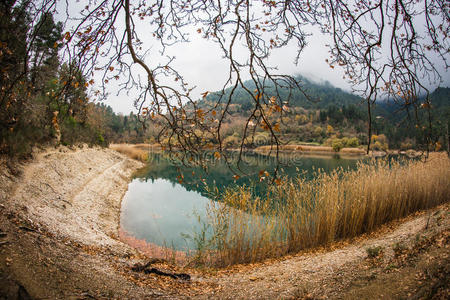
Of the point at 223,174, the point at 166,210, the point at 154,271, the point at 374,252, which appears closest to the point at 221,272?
the point at 154,271

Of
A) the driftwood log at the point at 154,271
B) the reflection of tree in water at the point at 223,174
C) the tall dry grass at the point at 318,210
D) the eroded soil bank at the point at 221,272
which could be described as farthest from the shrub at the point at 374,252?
the driftwood log at the point at 154,271

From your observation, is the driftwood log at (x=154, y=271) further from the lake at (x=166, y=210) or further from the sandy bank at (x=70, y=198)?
the sandy bank at (x=70, y=198)

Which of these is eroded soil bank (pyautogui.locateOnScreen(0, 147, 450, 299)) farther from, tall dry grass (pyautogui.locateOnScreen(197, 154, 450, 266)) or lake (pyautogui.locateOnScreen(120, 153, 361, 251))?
lake (pyautogui.locateOnScreen(120, 153, 361, 251))

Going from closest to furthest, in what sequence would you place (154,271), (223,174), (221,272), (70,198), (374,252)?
(374,252) → (154,271) → (221,272) → (70,198) → (223,174)

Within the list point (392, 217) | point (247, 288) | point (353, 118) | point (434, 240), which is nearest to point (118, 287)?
point (247, 288)

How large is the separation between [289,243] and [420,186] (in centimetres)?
394

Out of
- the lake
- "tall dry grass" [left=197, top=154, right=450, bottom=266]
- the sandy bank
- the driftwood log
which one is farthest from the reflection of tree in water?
the sandy bank

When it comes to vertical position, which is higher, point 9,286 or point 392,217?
point 9,286

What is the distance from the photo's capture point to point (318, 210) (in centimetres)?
569

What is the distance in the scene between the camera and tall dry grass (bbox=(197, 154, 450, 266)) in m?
5.33

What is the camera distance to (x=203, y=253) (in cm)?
541

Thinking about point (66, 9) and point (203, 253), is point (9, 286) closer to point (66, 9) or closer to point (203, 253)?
point (66, 9)

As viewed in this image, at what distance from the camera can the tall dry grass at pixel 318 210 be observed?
5.33m

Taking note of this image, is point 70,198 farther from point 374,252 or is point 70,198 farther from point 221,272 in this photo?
point 374,252
